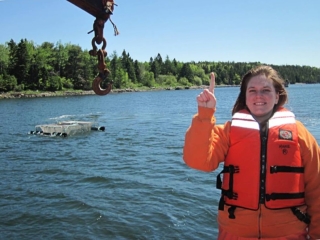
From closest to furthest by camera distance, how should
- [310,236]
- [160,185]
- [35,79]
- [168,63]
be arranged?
[310,236], [160,185], [35,79], [168,63]

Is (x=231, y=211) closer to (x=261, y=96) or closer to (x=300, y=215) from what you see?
(x=300, y=215)

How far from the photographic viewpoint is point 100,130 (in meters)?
28.7

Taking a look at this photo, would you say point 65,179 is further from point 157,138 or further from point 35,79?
point 35,79

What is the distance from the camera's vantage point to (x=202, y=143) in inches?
118

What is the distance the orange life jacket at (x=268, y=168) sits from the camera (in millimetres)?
3061

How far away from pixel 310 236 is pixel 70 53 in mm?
122845

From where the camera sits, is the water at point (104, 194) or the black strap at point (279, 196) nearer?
the black strap at point (279, 196)

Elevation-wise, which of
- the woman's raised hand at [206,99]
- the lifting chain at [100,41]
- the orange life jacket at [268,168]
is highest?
the lifting chain at [100,41]

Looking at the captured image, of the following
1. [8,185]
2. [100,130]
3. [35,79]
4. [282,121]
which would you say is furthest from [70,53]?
[282,121]

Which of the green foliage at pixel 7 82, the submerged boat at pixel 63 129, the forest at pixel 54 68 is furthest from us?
the forest at pixel 54 68

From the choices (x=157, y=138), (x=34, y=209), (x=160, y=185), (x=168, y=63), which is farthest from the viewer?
(x=168, y=63)

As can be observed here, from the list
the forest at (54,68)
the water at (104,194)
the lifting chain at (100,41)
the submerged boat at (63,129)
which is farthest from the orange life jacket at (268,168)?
the forest at (54,68)

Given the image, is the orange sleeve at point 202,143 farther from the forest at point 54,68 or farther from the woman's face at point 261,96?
the forest at point 54,68

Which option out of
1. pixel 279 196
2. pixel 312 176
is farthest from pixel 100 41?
pixel 312 176
